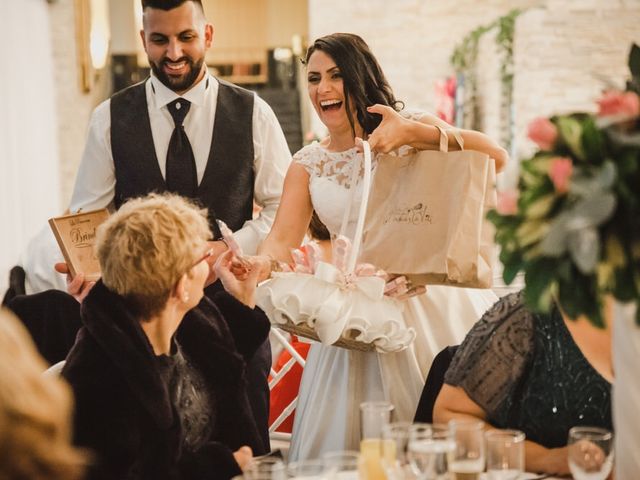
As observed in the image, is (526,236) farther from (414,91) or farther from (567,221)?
(414,91)

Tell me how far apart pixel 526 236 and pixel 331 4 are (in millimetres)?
10111

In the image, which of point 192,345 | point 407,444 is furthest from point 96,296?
point 407,444

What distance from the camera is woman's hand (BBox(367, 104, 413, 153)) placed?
271 centimetres

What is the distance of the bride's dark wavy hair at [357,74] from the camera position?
299 centimetres

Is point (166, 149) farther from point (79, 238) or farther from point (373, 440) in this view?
point (373, 440)

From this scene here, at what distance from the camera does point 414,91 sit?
11.2 m

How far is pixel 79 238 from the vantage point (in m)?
3.12

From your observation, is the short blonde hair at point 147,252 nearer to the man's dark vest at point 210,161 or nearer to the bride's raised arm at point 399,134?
the bride's raised arm at point 399,134

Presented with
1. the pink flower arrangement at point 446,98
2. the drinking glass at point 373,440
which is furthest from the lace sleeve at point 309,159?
the pink flower arrangement at point 446,98

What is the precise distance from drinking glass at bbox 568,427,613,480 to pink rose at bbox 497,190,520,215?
1.46ft

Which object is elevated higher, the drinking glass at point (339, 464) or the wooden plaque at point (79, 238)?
the wooden plaque at point (79, 238)

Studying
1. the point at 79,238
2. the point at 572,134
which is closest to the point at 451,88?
the point at 79,238

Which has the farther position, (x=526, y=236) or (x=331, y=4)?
(x=331, y=4)

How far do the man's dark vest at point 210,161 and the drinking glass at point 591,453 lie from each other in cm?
198
